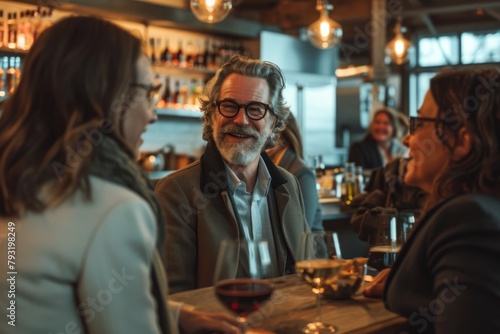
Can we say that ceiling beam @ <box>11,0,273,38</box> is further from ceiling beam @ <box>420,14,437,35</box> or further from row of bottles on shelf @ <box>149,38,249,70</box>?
ceiling beam @ <box>420,14,437,35</box>

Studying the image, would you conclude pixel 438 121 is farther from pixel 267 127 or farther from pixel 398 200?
pixel 398 200

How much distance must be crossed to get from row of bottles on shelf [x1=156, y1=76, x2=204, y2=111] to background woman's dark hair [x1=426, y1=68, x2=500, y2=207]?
5.38 metres

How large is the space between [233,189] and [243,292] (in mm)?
1169

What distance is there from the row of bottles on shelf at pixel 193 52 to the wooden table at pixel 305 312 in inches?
196

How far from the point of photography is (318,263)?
1633 mm

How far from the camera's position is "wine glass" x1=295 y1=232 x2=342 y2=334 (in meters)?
1.62

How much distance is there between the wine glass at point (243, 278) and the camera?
4.54 ft

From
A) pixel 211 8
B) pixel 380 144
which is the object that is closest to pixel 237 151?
pixel 211 8

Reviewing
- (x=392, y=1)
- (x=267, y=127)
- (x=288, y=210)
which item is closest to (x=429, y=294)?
(x=288, y=210)

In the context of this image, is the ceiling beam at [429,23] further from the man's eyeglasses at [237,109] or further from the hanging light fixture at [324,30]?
the man's eyeglasses at [237,109]

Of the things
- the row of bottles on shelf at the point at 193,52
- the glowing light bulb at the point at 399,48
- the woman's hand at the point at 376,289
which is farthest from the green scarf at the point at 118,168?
the glowing light bulb at the point at 399,48

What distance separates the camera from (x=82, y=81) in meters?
1.25

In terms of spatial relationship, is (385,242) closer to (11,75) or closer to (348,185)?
(348,185)

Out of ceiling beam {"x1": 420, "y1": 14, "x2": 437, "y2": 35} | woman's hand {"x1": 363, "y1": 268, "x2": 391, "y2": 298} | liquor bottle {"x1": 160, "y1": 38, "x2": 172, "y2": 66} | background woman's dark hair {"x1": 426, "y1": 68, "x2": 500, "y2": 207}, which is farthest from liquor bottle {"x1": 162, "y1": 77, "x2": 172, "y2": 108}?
background woman's dark hair {"x1": 426, "y1": 68, "x2": 500, "y2": 207}
